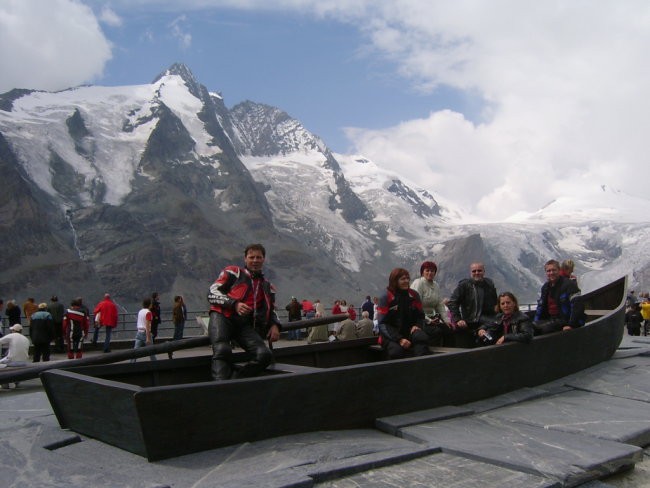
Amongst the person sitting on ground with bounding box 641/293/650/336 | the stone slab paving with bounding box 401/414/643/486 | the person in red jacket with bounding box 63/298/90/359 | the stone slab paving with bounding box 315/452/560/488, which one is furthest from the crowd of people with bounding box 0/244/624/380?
the person sitting on ground with bounding box 641/293/650/336

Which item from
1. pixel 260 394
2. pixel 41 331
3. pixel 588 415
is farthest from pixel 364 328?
pixel 260 394

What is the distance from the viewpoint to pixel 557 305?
933 centimetres

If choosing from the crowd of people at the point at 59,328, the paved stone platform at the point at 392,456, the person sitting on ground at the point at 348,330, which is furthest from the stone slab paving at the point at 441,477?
the crowd of people at the point at 59,328

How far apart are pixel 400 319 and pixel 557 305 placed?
9.40 feet

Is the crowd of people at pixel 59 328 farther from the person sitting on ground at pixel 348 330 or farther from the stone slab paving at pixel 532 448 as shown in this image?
the stone slab paving at pixel 532 448

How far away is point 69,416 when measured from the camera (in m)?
5.66

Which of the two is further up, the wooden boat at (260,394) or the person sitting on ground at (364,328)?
the person sitting on ground at (364,328)

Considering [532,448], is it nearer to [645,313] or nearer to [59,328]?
[59,328]

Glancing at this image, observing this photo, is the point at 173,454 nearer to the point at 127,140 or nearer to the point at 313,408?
the point at 313,408

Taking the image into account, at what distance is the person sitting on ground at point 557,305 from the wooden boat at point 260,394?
0.89m

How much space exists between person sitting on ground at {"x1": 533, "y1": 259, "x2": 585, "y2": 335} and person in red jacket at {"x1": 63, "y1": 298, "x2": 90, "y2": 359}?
11.5 meters

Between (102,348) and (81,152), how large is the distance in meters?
155

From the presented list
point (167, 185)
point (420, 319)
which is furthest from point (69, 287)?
point (420, 319)

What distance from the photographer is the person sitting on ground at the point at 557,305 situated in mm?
8883
